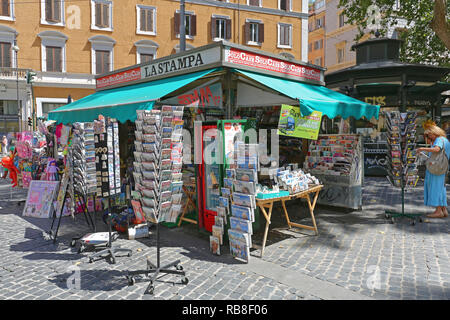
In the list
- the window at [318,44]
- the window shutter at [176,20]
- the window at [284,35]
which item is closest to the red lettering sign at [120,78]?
the window shutter at [176,20]

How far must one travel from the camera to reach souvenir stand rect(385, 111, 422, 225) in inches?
251

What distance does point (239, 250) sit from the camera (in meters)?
4.58

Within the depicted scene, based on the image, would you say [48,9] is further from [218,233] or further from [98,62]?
[218,233]

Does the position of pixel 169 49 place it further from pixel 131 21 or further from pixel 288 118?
pixel 288 118

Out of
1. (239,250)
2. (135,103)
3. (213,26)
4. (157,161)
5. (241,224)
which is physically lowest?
(239,250)

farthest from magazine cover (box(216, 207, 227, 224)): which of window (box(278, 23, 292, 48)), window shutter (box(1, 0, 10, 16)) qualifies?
window (box(278, 23, 292, 48))

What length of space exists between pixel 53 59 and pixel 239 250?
76.9ft

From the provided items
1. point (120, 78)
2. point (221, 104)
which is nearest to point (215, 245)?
point (221, 104)

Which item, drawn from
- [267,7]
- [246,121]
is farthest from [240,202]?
[267,7]

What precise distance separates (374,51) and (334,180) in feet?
25.8

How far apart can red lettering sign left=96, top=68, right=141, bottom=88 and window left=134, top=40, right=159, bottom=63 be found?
16724mm

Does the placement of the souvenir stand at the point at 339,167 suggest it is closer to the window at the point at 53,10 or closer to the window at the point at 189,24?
the window at the point at 189,24

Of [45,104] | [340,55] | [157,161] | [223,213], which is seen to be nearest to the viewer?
[157,161]

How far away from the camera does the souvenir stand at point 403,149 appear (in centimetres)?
636
